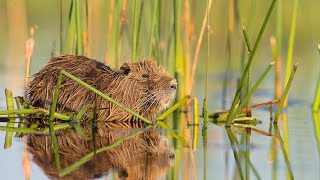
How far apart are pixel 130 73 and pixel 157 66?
0.88 feet

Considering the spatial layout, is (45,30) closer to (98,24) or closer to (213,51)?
(98,24)

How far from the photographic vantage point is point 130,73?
7.58 m

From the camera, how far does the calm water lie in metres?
5.46

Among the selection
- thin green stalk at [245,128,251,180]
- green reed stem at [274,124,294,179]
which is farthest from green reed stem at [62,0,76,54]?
green reed stem at [274,124,294,179]

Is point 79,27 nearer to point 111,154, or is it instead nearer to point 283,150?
point 111,154

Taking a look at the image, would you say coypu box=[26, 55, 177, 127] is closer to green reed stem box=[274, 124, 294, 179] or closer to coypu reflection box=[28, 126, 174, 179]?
coypu reflection box=[28, 126, 174, 179]

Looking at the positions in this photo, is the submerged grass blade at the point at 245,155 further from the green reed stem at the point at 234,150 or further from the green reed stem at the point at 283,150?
the green reed stem at the point at 283,150

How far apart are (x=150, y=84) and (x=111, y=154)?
1.80 meters

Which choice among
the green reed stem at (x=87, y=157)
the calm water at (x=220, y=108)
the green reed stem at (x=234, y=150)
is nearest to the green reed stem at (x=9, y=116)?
the calm water at (x=220, y=108)

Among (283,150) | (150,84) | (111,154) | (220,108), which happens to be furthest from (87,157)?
(220,108)

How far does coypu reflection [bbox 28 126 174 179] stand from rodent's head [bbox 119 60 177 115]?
52 cm

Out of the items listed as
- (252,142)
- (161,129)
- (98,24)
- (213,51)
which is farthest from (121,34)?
(98,24)

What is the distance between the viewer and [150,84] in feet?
24.9

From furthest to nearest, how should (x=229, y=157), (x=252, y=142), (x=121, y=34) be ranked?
(x=121, y=34)
(x=252, y=142)
(x=229, y=157)
